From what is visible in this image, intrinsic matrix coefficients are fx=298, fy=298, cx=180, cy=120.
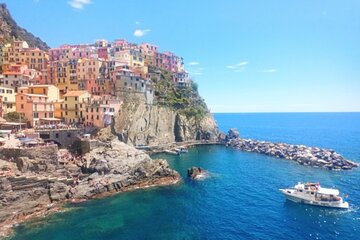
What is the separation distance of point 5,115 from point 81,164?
72.9 ft

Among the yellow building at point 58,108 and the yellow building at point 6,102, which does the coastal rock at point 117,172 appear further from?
the yellow building at point 6,102

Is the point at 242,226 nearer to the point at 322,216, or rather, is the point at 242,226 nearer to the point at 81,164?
the point at 322,216

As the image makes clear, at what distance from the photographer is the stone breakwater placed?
7238 cm

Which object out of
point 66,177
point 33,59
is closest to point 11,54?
point 33,59

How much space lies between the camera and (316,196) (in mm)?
47938

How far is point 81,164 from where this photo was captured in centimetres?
5428

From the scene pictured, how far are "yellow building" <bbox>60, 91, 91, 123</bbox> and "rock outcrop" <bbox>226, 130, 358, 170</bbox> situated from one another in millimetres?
53774

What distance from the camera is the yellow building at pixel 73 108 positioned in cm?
7269

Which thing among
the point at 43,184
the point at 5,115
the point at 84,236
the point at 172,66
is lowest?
the point at 84,236

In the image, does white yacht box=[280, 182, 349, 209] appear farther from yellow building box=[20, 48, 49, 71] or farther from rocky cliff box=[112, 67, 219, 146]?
yellow building box=[20, 48, 49, 71]

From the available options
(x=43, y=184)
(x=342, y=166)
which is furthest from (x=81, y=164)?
(x=342, y=166)

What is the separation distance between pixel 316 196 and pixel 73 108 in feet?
184

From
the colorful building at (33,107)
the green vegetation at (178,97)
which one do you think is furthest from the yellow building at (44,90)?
the green vegetation at (178,97)

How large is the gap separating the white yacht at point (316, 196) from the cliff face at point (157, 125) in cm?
4567
